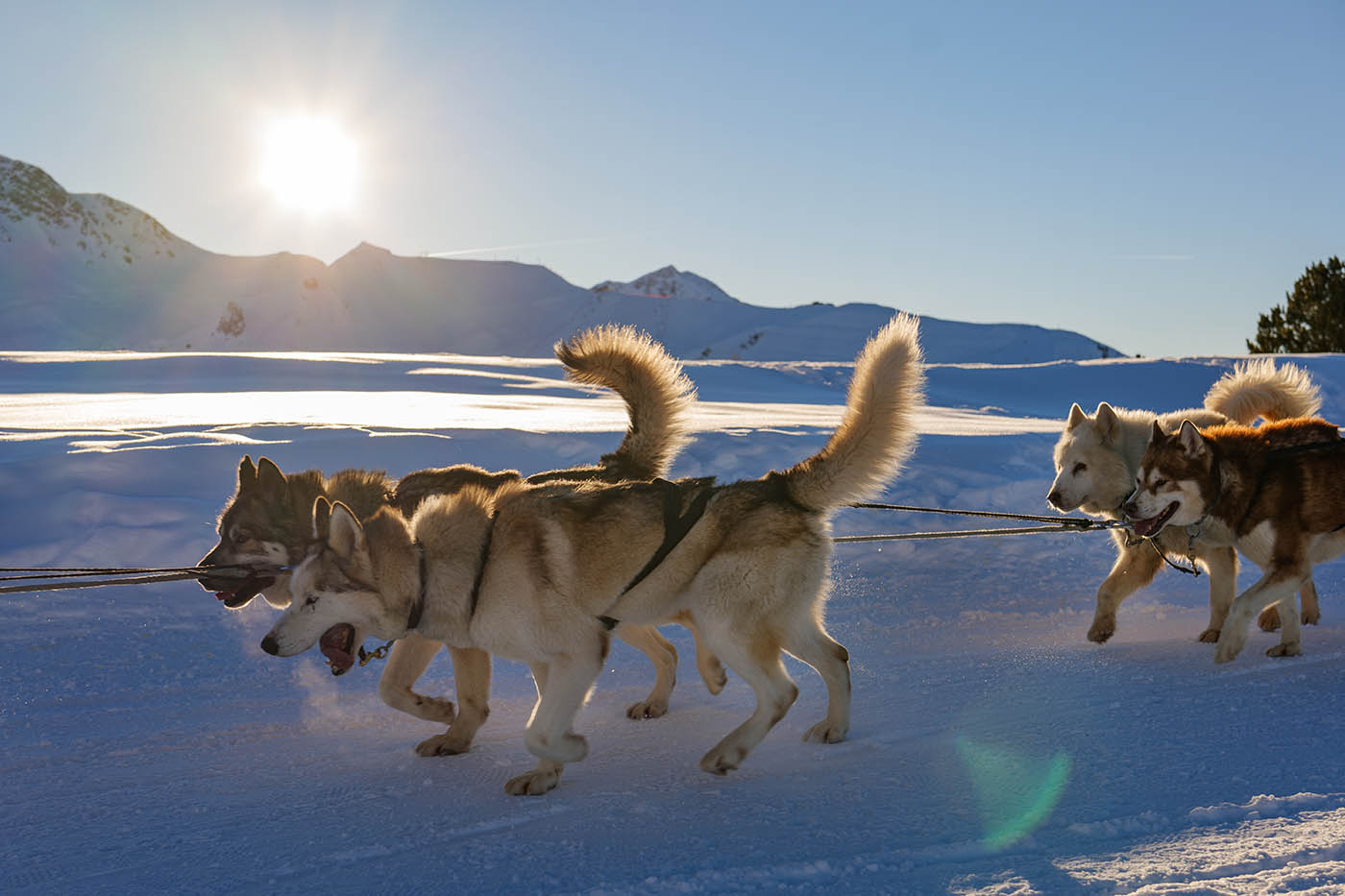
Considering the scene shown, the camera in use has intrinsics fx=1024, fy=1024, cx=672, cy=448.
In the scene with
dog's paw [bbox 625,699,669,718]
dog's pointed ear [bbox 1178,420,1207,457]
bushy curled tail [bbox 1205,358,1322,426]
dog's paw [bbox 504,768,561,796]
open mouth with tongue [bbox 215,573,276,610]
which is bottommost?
dog's paw [bbox 625,699,669,718]

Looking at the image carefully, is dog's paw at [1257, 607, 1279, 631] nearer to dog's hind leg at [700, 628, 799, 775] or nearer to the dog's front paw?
the dog's front paw

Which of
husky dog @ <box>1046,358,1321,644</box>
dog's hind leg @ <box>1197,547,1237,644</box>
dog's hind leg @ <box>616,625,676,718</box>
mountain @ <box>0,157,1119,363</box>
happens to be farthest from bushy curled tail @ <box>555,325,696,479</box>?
mountain @ <box>0,157,1119,363</box>

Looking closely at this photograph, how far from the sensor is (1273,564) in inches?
201

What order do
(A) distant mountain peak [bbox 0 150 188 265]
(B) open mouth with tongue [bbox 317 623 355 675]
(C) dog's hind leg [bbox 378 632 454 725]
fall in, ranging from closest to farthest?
(B) open mouth with tongue [bbox 317 623 355 675] < (C) dog's hind leg [bbox 378 632 454 725] < (A) distant mountain peak [bbox 0 150 188 265]

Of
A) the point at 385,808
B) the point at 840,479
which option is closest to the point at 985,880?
the point at 840,479

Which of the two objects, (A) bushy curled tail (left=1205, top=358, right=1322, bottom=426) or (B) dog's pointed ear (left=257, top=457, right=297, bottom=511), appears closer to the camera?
(B) dog's pointed ear (left=257, top=457, right=297, bottom=511)

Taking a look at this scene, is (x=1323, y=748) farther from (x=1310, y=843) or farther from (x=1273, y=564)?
(x=1273, y=564)

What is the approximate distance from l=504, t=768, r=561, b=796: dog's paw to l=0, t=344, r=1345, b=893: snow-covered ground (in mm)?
40

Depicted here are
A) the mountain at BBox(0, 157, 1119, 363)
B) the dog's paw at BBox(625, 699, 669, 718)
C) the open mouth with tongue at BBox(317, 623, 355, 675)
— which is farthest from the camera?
the mountain at BBox(0, 157, 1119, 363)

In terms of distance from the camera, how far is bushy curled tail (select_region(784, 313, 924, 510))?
13.4ft

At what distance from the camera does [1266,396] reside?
21.4 feet

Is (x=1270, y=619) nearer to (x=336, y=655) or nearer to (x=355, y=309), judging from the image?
(x=336, y=655)

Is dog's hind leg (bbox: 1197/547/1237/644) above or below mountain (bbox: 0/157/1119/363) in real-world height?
below

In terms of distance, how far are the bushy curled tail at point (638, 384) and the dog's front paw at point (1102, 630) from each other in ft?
8.14
